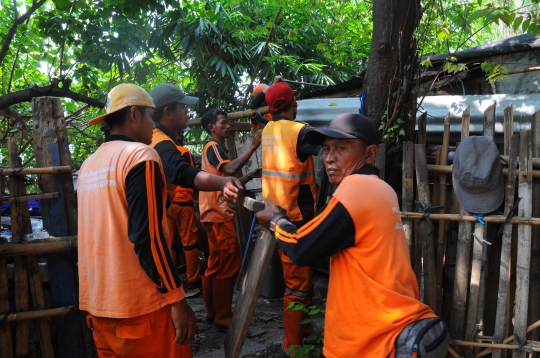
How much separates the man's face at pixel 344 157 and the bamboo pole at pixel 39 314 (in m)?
2.37

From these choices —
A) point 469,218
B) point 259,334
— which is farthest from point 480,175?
point 259,334

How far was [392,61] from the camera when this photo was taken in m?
3.96

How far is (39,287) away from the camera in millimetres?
3414

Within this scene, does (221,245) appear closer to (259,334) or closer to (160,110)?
(259,334)

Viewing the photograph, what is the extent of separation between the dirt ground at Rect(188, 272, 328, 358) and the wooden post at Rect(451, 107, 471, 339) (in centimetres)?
149

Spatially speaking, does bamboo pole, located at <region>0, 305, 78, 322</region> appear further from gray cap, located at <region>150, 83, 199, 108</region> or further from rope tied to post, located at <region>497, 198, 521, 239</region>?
rope tied to post, located at <region>497, 198, 521, 239</region>

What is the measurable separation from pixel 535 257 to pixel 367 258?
2.15m

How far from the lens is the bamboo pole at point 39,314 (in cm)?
331

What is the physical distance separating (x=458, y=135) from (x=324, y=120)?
1387 millimetres

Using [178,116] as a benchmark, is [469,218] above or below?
below

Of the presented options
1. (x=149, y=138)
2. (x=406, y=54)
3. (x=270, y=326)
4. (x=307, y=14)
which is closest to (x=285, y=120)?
(x=406, y=54)

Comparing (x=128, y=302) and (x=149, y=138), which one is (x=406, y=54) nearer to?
(x=149, y=138)

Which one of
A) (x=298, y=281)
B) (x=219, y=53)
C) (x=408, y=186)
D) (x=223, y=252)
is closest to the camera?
Answer: (x=408, y=186)

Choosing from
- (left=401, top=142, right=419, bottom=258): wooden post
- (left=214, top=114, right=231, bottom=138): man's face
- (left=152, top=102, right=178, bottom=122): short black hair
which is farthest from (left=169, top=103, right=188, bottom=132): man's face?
(left=401, top=142, right=419, bottom=258): wooden post
